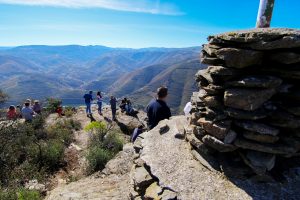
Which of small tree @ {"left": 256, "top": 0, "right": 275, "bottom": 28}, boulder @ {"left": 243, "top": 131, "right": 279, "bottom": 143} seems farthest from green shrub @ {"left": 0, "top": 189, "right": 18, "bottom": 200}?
small tree @ {"left": 256, "top": 0, "right": 275, "bottom": 28}

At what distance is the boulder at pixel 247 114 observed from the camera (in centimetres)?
723

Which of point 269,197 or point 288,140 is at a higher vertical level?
point 288,140

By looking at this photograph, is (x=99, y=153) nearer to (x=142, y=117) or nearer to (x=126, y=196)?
(x=126, y=196)

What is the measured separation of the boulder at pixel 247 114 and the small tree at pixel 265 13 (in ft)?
9.56

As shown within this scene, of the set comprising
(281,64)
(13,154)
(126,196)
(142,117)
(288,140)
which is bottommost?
(142,117)

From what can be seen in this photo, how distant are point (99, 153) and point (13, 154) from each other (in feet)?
14.6

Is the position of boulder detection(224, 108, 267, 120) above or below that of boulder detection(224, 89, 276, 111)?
below

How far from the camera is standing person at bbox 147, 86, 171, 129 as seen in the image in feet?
34.9

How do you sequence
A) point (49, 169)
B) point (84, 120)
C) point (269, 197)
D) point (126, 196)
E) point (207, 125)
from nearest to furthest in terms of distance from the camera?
point (269, 197)
point (207, 125)
point (126, 196)
point (49, 169)
point (84, 120)

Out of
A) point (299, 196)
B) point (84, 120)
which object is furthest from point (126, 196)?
point (84, 120)

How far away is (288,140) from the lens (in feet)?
24.1

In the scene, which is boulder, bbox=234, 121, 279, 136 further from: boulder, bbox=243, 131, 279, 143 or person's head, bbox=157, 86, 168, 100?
person's head, bbox=157, 86, 168, 100

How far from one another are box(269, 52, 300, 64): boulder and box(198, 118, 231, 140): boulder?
189 cm

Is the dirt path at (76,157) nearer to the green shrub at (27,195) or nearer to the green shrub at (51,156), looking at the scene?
the green shrub at (51,156)
